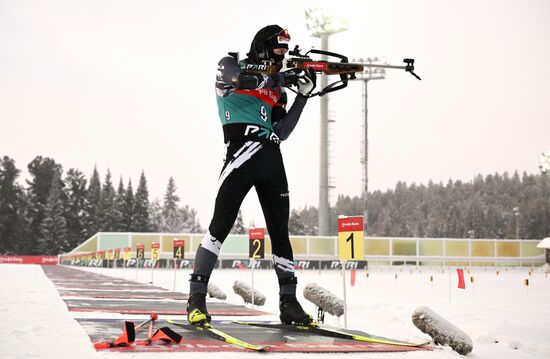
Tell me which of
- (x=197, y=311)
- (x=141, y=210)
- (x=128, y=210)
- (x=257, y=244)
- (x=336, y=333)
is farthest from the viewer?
(x=141, y=210)

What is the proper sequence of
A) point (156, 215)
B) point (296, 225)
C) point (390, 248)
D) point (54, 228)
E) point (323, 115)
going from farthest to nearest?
point (156, 215) < point (296, 225) < point (54, 228) < point (323, 115) < point (390, 248)

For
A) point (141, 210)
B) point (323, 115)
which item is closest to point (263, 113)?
point (323, 115)

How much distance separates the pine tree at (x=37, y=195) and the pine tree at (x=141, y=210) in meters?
13.2

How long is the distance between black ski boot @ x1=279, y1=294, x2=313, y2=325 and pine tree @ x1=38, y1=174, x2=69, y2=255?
97088mm

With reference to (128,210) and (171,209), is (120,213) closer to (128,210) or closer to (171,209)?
(128,210)

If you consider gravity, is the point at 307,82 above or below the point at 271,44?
below

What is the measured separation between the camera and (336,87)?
5961 millimetres

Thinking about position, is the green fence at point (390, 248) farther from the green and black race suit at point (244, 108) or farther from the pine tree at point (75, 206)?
the green and black race suit at point (244, 108)

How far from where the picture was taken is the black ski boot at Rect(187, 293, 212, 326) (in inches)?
220

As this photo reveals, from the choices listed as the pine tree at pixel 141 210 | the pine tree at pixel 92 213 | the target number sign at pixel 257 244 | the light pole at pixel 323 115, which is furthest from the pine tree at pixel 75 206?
the target number sign at pixel 257 244

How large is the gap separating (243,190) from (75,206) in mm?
106598

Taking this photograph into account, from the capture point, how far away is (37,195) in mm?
105938

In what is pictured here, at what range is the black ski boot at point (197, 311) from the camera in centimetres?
558

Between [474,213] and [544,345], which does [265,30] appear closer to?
[544,345]
